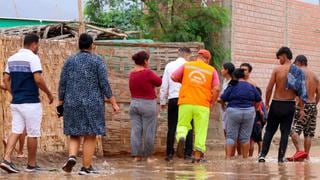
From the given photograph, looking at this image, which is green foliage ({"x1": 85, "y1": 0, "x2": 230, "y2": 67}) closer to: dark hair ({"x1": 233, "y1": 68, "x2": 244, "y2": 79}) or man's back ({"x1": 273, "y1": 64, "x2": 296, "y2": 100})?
dark hair ({"x1": 233, "y1": 68, "x2": 244, "y2": 79})

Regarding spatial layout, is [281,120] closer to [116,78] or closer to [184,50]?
[184,50]

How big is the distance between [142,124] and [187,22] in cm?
450

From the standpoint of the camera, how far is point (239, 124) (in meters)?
12.6

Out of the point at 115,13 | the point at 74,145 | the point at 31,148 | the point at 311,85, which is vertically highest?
the point at 115,13

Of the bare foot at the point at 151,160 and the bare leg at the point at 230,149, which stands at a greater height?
the bare leg at the point at 230,149

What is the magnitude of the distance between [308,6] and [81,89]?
41.4 ft

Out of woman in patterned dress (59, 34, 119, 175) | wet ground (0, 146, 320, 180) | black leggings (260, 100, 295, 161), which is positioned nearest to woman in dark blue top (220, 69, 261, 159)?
wet ground (0, 146, 320, 180)

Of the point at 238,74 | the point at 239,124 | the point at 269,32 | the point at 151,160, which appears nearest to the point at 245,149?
the point at 239,124

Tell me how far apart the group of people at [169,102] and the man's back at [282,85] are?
0.01 m

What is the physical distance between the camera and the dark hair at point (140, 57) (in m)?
12.0

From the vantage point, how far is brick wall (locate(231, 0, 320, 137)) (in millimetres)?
17797

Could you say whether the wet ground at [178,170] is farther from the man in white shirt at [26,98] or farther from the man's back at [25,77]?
the man's back at [25,77]

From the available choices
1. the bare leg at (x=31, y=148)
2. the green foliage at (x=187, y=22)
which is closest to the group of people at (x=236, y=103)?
the bare leg at (x=31, y=148)

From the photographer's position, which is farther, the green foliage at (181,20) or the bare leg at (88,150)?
the green foliage at (181,20)
